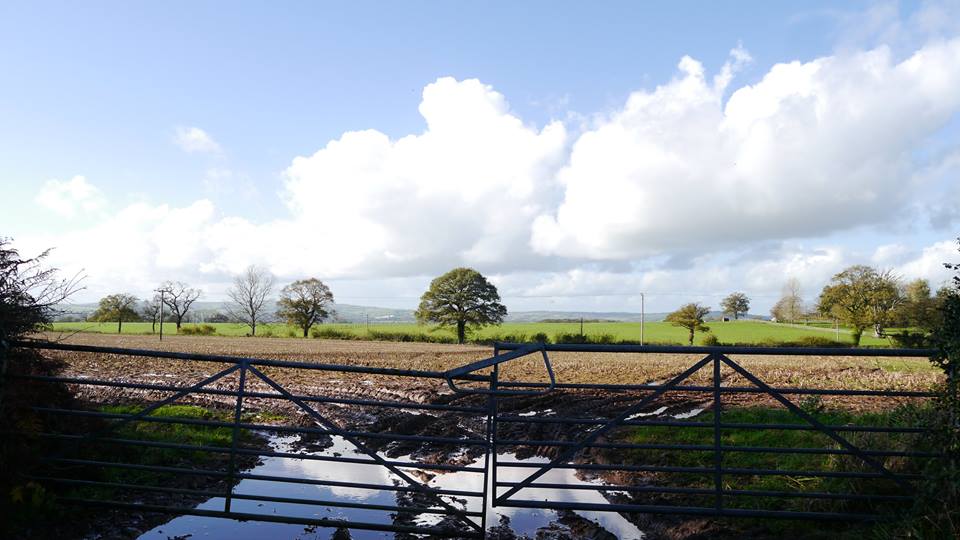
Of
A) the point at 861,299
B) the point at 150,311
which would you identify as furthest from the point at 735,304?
the point at 150,311

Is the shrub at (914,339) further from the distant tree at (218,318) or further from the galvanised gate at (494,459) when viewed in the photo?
the distant tree at (218,318)

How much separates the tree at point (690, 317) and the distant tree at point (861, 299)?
12772 mm

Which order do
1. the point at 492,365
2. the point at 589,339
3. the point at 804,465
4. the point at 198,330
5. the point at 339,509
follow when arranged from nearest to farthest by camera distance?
Result: the point at 492,365 → the point at 339,509 → the point at 804,465 → the point at 589,339 → the point at 198,330

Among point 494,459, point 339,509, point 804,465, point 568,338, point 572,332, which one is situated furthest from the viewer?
point 572,332

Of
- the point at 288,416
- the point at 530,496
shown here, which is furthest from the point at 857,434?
the point at 288,416

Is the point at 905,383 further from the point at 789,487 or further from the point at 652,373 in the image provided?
the point at 789,487

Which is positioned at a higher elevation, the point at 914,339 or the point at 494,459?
the point at 914,339

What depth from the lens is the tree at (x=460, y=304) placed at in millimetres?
59719

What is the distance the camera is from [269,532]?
21.1 ft

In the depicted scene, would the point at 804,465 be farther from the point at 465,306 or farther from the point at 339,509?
the point at 465,306

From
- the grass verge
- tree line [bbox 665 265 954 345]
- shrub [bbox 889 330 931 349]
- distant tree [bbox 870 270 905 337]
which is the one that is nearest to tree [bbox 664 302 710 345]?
tree line [bbox 665 265 954 345]

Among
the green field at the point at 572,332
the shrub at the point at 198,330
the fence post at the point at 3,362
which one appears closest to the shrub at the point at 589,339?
the green field at the point at 572,332

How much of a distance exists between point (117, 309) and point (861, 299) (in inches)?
3062

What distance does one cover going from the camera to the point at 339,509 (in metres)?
7.39
